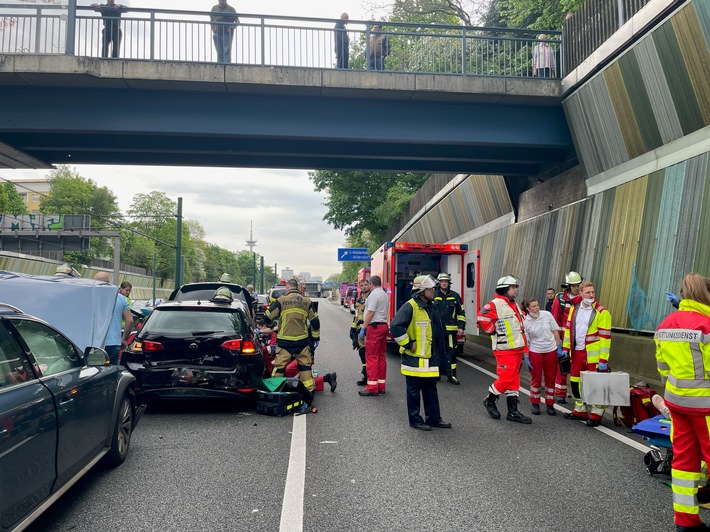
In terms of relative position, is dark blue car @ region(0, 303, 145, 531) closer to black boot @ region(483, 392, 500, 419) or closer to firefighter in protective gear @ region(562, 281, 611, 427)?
black boot @ region(483, 392, 500, 419)

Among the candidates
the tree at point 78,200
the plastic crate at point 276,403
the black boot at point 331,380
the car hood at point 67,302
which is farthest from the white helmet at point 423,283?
the tree at point 78,200

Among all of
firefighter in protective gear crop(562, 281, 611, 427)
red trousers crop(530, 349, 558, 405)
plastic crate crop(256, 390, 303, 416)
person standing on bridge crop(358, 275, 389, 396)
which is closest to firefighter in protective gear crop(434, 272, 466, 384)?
person standing on bridge crop(358, 275, 389, 396)

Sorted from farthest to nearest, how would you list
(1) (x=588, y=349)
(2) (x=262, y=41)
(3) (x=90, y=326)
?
(2) (x=262, y=41)
(3) (x=90, y=326)
(1) (x=588, y=349)

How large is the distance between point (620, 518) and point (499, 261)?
50.1 feet

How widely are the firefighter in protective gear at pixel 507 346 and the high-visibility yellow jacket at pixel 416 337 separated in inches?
31.8

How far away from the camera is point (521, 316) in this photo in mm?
7625

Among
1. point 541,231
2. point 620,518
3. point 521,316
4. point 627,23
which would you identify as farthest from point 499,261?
point 620,518

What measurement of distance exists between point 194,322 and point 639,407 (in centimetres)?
556

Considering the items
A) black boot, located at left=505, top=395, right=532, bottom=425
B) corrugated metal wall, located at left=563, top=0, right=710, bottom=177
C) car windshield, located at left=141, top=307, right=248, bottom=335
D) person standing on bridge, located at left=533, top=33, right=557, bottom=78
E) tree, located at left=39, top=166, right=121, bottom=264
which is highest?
tree, located at left=39, top=166, right=121, bottom=264

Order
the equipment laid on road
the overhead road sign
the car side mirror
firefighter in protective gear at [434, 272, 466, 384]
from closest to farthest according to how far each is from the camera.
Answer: the car side mirror < the equipment laid on road < firefighter in protective gear at [434, 272, 466, 384] < the overhead road sign

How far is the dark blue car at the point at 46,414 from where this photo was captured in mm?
3162

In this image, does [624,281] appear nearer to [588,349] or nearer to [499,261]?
[588,349]

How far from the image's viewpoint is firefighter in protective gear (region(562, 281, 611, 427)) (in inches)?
280

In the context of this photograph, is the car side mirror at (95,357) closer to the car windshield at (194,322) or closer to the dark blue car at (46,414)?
the dark blue car at (46,414)
